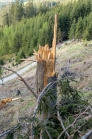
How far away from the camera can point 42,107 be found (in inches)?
154

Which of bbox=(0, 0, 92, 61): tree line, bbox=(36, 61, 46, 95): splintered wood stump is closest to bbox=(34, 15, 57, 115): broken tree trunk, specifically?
bbox=(36, 61, 46, 95): splintered wood stump

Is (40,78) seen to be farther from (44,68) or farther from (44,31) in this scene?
(44,31)

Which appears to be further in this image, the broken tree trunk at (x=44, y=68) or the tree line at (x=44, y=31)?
the tree line at (x=44, y=31)

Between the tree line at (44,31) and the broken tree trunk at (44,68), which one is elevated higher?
the broken tree trunk at (44,68)

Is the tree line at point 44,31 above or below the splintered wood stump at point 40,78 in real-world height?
below

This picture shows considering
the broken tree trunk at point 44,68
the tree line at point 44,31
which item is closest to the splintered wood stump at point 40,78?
the broken tree trunk at point 44,68

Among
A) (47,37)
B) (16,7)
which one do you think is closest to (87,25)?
(47,37)

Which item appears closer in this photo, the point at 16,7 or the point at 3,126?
the point at 3,126

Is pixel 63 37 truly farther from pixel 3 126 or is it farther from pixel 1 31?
pixel 3 126

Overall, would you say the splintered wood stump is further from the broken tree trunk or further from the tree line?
the tree line

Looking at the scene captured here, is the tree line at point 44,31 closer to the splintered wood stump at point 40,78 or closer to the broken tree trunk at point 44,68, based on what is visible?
the broken tree trunk at point 44,68

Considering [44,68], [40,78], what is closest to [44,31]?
[44,68]

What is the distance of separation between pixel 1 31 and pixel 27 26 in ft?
20.1

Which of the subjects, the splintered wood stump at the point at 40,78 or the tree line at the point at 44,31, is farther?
the tree line at the point at 44,31
